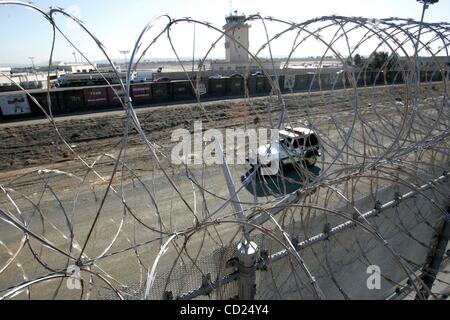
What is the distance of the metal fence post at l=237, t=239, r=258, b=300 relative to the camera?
2.30 metres

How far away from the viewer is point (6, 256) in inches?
266

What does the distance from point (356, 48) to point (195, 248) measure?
15.6 feet

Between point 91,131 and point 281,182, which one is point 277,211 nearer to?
point 281,182

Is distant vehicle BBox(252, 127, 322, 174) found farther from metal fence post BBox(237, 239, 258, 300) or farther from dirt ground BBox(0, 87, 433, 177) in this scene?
dirt ground BBox(0, 87, 433, 177)

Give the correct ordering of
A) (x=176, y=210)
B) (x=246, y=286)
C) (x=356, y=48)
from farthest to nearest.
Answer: (x=176, y=210) < (x=356, y=48) < (x=246, y=286)

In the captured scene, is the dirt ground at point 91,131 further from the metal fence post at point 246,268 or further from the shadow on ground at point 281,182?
the metal fence post at point 246,268

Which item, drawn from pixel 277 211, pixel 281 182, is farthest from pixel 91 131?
pixel 277 211

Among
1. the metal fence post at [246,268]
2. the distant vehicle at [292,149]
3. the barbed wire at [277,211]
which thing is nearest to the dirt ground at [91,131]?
the barbed wire at [277,211]

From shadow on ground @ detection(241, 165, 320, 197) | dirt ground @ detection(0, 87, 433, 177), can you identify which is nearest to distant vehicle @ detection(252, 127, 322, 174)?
shadow on ground @ detection(241, 165, 320, 197)

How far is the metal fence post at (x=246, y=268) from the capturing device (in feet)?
7.56

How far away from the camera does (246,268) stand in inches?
92.3
